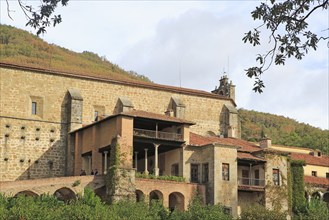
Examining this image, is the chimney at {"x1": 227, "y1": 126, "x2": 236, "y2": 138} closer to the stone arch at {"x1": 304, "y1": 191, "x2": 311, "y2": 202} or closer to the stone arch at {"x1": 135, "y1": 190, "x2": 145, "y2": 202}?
the stone arch at {"x1": 304, "y1": 191, "x2": 311, "y2": 202}

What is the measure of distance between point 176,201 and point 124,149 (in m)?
5.37

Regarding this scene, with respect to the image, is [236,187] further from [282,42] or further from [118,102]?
[282,42]

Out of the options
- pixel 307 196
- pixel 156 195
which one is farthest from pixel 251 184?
pixel 156 195

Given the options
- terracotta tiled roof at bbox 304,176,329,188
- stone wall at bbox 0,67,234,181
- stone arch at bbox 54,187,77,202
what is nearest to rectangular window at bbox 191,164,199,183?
stone arch at bbox 54,187,77,202

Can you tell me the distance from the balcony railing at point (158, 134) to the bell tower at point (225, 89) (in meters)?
16.4

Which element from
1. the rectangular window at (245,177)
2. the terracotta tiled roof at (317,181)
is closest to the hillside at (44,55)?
the terracotta tiled roof at (317,181)

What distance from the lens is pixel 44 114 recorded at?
2146 inches

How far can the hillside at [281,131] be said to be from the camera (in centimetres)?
8669

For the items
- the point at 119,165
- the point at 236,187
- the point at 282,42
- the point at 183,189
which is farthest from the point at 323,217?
the point at 282,42

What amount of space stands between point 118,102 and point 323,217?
18.9m

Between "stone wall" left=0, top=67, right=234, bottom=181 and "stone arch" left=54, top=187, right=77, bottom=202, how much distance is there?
6604 mm

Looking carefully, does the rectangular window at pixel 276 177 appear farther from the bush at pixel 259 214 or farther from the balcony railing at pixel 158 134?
the balcony railing at pixel 158 134

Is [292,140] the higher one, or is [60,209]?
[292,140]

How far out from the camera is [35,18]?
15.4 meters
